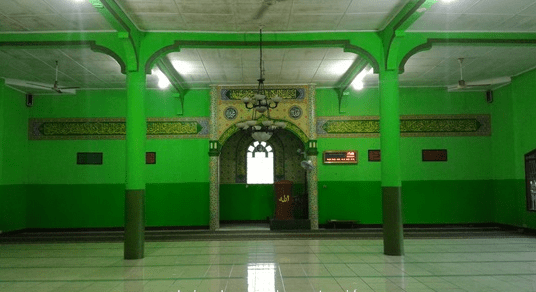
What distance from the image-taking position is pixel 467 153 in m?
10.9

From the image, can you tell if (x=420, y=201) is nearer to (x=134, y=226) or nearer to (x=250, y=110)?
(x=250, y=110)

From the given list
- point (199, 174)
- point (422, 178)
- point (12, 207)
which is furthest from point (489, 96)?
point (12, 207)

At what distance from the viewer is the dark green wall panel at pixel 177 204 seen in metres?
10.8

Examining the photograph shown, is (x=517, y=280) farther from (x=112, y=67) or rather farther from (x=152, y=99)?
(x=152, y=99)

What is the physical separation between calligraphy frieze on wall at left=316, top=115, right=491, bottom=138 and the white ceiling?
1.41 meters

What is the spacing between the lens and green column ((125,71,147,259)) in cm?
671

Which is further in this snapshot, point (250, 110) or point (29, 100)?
point (29, 100)

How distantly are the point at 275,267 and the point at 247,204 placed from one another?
6171 millimetres

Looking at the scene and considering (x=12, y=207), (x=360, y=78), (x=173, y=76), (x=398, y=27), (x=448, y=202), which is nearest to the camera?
(x=398, y=27)

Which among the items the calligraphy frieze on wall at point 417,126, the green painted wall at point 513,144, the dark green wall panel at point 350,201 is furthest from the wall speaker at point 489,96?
the dark green wall panel at point 350,201

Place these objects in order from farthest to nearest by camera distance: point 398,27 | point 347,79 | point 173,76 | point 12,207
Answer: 1. point 12,207
2. point 347,79
3. point 173,76
4. point 398,27

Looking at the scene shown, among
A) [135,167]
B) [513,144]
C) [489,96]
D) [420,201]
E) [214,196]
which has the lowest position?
[420,201]

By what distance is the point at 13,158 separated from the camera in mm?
10266

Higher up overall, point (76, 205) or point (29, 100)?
point (29, 100)
